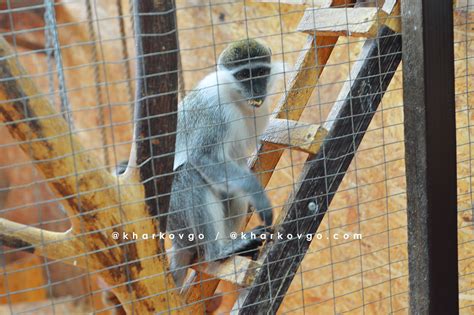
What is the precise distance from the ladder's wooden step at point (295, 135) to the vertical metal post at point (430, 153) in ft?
1.07

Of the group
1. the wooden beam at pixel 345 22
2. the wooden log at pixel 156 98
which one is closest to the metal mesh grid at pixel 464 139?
the wooden beam at pixel 345 22

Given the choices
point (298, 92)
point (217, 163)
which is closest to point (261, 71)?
point (298, 92)

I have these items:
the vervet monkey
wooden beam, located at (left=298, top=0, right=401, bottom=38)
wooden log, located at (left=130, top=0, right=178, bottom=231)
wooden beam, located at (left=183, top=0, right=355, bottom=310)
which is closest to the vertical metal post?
wooden beam, located at (left=298, top=0, right=401, bottom=38)

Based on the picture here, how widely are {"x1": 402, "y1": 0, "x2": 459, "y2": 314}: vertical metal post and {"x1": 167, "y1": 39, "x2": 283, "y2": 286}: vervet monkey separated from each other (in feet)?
1.69

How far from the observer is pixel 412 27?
2.09m

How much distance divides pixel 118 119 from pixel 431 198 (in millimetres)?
3247

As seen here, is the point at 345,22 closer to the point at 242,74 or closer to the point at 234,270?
the point at 242,74

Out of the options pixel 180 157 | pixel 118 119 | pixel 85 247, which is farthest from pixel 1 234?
pixel 118 119

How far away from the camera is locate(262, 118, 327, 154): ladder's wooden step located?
2098mm

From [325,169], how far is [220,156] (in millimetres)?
546

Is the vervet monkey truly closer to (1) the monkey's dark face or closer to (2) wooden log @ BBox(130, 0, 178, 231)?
(1) the monkey's dark face

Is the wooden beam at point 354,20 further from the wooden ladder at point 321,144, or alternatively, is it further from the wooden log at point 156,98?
the wooden log at point 156,98

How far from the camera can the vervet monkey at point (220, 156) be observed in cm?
242

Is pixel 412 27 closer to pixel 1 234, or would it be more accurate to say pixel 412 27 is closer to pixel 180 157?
pixel 180 157
